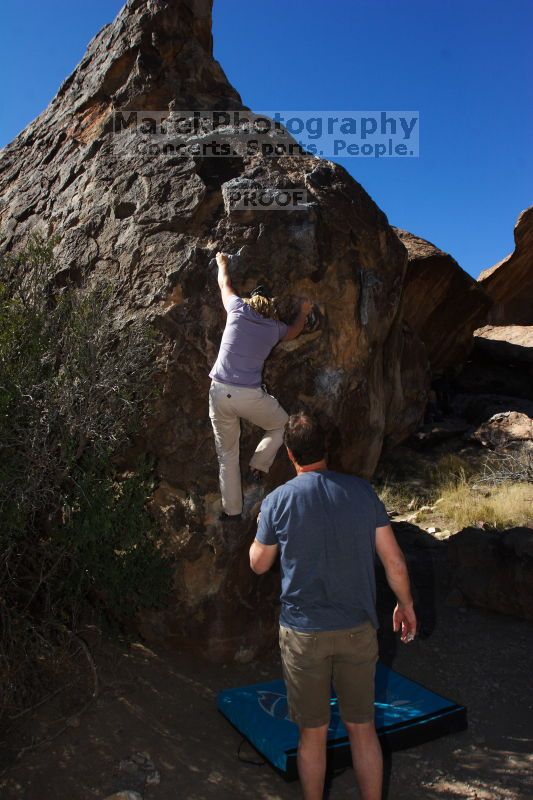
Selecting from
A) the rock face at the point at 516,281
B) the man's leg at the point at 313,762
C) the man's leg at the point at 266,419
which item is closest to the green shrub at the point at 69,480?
the man's leg at the point at 266,419

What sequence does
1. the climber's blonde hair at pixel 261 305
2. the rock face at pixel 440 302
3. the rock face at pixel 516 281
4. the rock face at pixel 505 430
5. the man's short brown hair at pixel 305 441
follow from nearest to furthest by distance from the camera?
the man's short brown hair at pixel 305 441 < the climber's blonde hair at pixel 261 305 < the rock face at pixel 505 430 < the rock face at pixel 440 302 < the rock face at pixel 516 281

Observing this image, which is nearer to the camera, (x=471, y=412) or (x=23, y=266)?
(x=23, y=266)

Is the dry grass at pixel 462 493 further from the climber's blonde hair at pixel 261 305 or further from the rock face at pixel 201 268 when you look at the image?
the climber's blonde hair at pixel 261 305

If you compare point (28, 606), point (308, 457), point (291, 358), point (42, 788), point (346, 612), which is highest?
point (291, 358)

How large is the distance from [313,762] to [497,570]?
4.34m

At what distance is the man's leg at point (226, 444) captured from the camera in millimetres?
4520

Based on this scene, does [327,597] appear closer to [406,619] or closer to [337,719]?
[406,619]

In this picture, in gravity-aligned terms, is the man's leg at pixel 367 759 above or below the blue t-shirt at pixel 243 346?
below

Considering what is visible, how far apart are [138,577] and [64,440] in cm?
114

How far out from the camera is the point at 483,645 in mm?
6199

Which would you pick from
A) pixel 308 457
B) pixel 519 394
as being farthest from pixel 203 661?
pixel 519 394

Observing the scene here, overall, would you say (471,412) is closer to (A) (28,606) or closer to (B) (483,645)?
(B) (483,645)

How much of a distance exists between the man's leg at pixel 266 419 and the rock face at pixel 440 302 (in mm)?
11474

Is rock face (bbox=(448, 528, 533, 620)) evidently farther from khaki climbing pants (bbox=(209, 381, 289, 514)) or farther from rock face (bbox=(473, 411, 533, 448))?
rock face (bbox=(473, 411, 533, 448))
